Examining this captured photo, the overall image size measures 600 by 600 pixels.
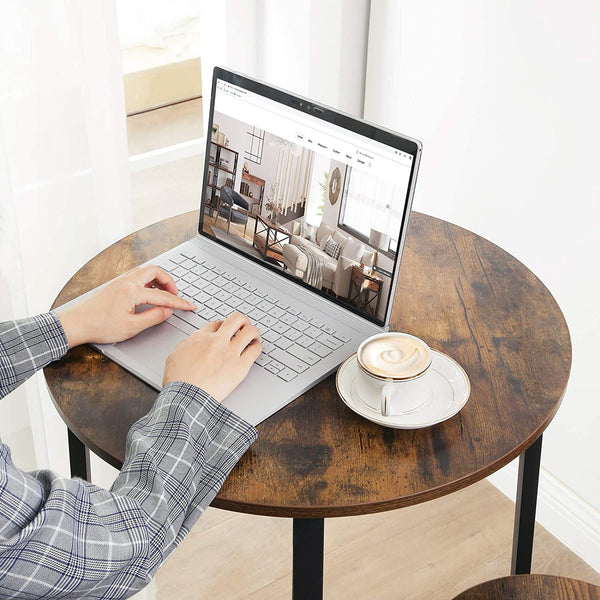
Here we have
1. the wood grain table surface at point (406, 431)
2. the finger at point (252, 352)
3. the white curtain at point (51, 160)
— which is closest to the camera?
the wood grain table surface at point (406, 431)

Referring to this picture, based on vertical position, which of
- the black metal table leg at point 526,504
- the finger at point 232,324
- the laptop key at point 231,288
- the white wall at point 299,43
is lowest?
the black metal table leg at point 526,504

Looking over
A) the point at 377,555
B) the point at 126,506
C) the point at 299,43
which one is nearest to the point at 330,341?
the point at 126,506

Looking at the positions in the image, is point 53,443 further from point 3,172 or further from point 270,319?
point 270,319

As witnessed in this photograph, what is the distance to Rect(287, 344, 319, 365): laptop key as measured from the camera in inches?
40.7

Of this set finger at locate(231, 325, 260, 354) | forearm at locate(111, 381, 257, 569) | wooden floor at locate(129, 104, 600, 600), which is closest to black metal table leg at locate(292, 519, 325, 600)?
forearm at locate(111, 381, 257, 569)

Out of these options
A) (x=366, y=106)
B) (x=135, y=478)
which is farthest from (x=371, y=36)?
(x=135, y=478)

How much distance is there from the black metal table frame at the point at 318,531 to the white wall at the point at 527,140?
36cm

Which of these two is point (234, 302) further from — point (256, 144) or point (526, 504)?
point (526, 504)

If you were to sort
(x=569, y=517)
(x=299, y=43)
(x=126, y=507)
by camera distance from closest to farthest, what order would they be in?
(x=126, y=507) → (x=569, y=517) → (x=299, y=43)

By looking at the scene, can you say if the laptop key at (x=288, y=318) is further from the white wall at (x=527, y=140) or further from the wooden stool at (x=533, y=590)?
the white wall at (x=527, y=140)

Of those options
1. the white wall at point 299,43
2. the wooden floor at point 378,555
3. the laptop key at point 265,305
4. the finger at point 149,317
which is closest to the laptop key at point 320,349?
the laptop key at point 265,305

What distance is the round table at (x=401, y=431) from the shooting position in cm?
88

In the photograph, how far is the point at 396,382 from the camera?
0.91 m

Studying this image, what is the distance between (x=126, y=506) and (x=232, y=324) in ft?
0.95
